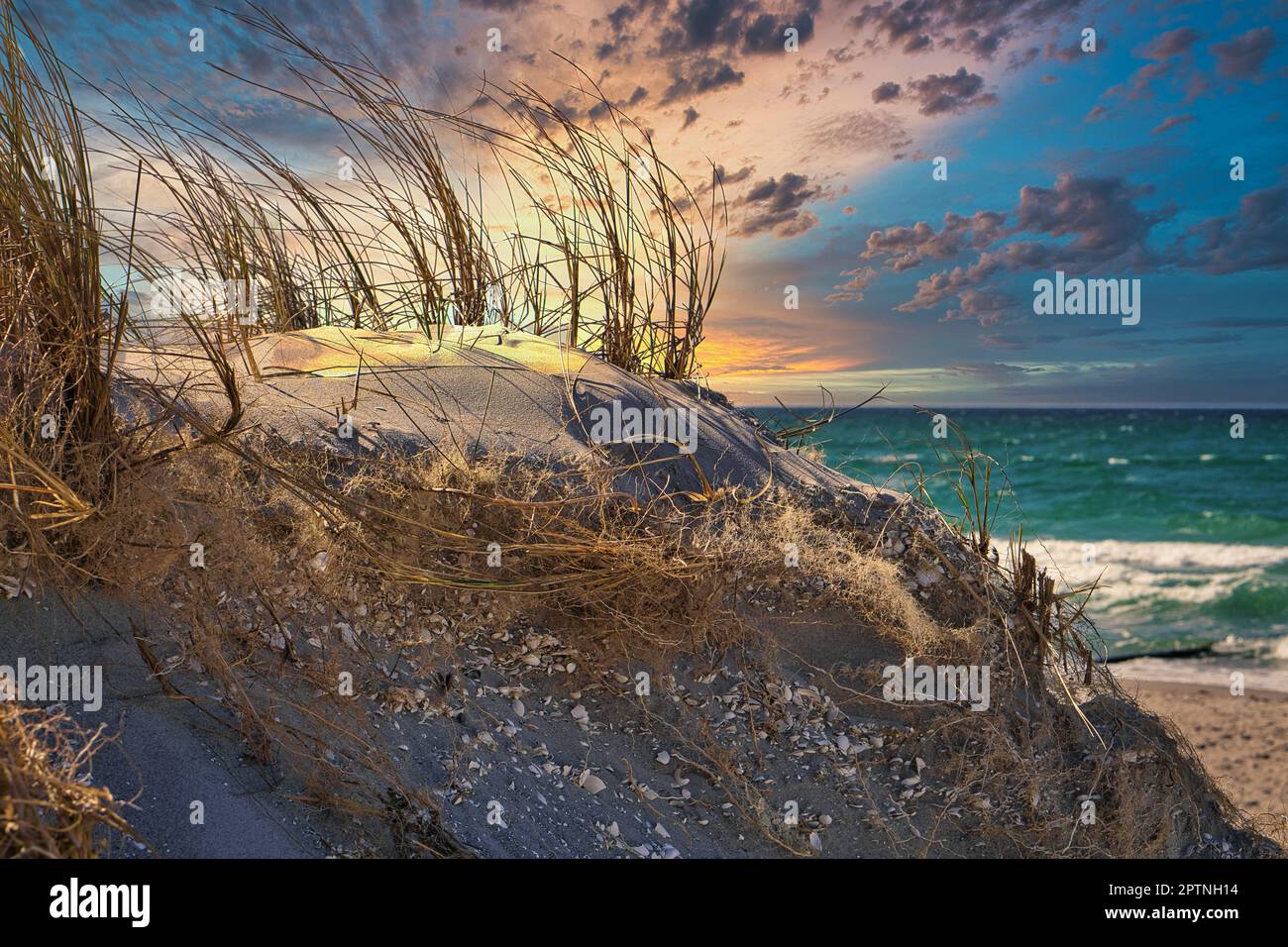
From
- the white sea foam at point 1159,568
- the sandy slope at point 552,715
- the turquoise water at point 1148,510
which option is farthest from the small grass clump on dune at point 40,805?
the white sea foam at point 1159,568

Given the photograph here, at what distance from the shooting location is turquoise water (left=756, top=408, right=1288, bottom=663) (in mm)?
9195

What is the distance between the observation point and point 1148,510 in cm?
1800

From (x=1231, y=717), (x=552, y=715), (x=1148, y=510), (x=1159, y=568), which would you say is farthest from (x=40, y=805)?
(x=1148, y=510)

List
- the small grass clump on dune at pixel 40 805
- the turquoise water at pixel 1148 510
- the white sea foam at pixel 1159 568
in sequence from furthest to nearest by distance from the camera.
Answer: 1. the white sea foam at pixel 1159 568
2. the turquoise water at pixel 1148 510
3. the small grass clump on dune at pixel 40 805

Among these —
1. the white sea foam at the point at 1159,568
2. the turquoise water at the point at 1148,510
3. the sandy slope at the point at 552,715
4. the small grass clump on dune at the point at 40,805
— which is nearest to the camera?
the small grass clump on dune at the point at 40,805

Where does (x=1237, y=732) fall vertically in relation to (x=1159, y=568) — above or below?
below

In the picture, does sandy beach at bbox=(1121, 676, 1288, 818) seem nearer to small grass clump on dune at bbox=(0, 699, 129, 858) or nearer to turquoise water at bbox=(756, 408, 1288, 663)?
turquoise water at bbox=(756, 408, 1288, 663)

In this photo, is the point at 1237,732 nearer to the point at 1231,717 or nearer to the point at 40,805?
the point at 1231,717

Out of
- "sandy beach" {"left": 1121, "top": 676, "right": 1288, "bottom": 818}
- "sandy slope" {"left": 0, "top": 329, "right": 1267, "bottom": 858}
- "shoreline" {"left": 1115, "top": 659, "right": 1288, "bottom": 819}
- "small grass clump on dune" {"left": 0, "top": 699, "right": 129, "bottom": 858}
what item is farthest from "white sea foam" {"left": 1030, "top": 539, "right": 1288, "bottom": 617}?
"small grass clump on dune" {"left": 0, "top": 699, "right": 129, "bottom": 858}

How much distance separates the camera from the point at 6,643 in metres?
2.27

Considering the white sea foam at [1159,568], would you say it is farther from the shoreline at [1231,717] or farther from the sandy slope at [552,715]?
the sandy slope at [552,715]

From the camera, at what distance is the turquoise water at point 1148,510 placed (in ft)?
30.2

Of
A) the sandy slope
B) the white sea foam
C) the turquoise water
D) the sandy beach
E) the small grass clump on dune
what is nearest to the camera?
the small grass clump on dune
